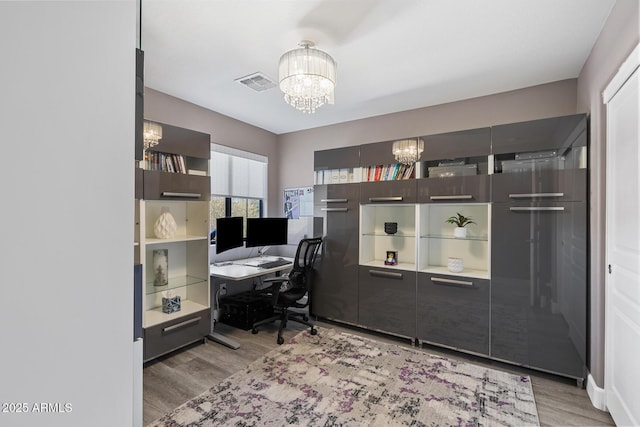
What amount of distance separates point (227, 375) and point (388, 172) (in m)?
2.47

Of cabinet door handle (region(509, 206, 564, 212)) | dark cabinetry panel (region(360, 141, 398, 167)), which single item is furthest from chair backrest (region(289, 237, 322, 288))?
cabinet door handle (region(509, 206, 564, 212))

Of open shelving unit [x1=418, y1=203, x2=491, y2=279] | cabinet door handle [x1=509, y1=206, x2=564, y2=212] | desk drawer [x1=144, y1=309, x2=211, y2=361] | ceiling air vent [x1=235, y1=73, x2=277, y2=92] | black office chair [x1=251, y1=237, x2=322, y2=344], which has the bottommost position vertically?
desk drawer [x1=144, y1=309, x2=211, y2=361]

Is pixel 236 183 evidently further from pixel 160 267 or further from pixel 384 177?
pixel 384 177

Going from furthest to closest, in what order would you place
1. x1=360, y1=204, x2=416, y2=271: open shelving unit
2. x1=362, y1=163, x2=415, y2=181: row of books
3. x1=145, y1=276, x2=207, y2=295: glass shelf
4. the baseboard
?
x1=360, y1=204, x2=416, y2=271: open shelving unit
x1=362, y1=163, x2=415, y2=181: row of books
x1=145, y1=276, x2=207, y2=295: glass shelf
the baseboard

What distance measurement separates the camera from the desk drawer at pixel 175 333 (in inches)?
100

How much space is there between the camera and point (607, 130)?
1993mm

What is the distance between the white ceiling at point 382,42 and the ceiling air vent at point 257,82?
0.07m

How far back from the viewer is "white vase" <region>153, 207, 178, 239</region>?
2.86 meters

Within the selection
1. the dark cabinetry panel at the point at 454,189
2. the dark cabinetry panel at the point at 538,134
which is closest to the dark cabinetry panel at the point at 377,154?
the dark cabinetry panel at the point at 454,189

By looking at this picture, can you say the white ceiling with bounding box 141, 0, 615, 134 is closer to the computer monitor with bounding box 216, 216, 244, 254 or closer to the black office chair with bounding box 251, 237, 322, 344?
the computer monitor with bounding box 216, 216, 244, 254

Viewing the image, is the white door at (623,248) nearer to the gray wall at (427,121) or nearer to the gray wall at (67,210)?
the gray wall at (427,121)

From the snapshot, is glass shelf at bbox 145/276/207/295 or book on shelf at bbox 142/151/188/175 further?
glass shelf at bbox 145/276/207/295

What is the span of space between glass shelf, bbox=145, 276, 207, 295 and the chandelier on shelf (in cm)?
132

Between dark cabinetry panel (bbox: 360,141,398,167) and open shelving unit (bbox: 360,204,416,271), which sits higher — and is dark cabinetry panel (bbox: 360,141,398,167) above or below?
above
